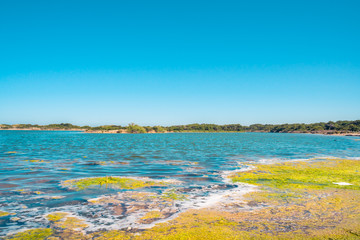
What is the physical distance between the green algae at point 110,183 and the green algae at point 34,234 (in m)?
6.05

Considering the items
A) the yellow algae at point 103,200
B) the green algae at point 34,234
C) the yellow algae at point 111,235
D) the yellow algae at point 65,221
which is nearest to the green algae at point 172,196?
the yellow algae at point 103,200

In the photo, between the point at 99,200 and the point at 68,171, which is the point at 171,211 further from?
the point at 68,171

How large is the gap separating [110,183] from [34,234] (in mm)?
7653

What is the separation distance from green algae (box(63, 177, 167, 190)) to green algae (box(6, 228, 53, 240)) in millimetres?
6049

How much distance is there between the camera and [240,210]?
1057 centimetres

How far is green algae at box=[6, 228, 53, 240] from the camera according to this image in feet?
25.3

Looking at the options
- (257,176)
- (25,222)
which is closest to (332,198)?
(257,176)

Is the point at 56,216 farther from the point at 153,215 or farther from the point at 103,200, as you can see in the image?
the point at 153,215

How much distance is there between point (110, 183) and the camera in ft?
51.3

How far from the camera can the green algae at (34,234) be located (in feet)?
25.3

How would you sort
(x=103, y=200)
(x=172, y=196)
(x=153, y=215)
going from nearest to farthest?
(x=153, y=215)
(x=103, y=200)
(x=172, y=196)

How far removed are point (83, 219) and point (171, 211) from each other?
3.49 metres

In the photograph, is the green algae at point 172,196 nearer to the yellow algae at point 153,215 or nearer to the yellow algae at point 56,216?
the yellow algae at point 153,215

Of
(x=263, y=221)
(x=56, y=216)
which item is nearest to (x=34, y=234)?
(x=56, y=216)
